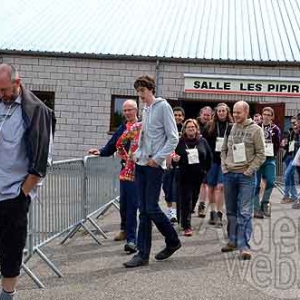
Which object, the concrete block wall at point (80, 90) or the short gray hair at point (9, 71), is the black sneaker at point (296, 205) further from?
the concrete block wall at point (80, 90)

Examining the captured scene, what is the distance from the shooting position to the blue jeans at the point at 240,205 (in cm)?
632

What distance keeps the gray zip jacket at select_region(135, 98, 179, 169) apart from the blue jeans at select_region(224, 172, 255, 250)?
118 cm

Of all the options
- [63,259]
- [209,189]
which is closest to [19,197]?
[63,259]

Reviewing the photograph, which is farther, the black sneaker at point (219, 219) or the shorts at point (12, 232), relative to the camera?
the black sneaker at point (219, 219)

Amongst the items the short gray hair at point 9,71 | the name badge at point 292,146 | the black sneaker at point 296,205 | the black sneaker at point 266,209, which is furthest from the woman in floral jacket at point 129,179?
the name badge at point 292,146

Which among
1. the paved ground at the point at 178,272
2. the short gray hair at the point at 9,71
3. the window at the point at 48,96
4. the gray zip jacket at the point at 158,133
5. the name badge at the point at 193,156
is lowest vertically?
the paved ground at the point at 178,272

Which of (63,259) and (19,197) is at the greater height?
(19,197)

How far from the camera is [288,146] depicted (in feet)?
39.2

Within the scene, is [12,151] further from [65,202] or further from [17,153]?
[65,202]

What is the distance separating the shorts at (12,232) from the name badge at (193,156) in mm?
3875

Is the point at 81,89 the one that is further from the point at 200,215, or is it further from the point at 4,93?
the point at 4,93

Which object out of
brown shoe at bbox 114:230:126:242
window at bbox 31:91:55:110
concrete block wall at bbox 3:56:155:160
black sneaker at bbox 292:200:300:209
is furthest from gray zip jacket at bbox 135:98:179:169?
window at bbox 31:91:55:110

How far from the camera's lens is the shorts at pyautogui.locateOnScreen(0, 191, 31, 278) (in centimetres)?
390

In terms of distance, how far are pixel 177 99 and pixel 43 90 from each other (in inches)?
167
